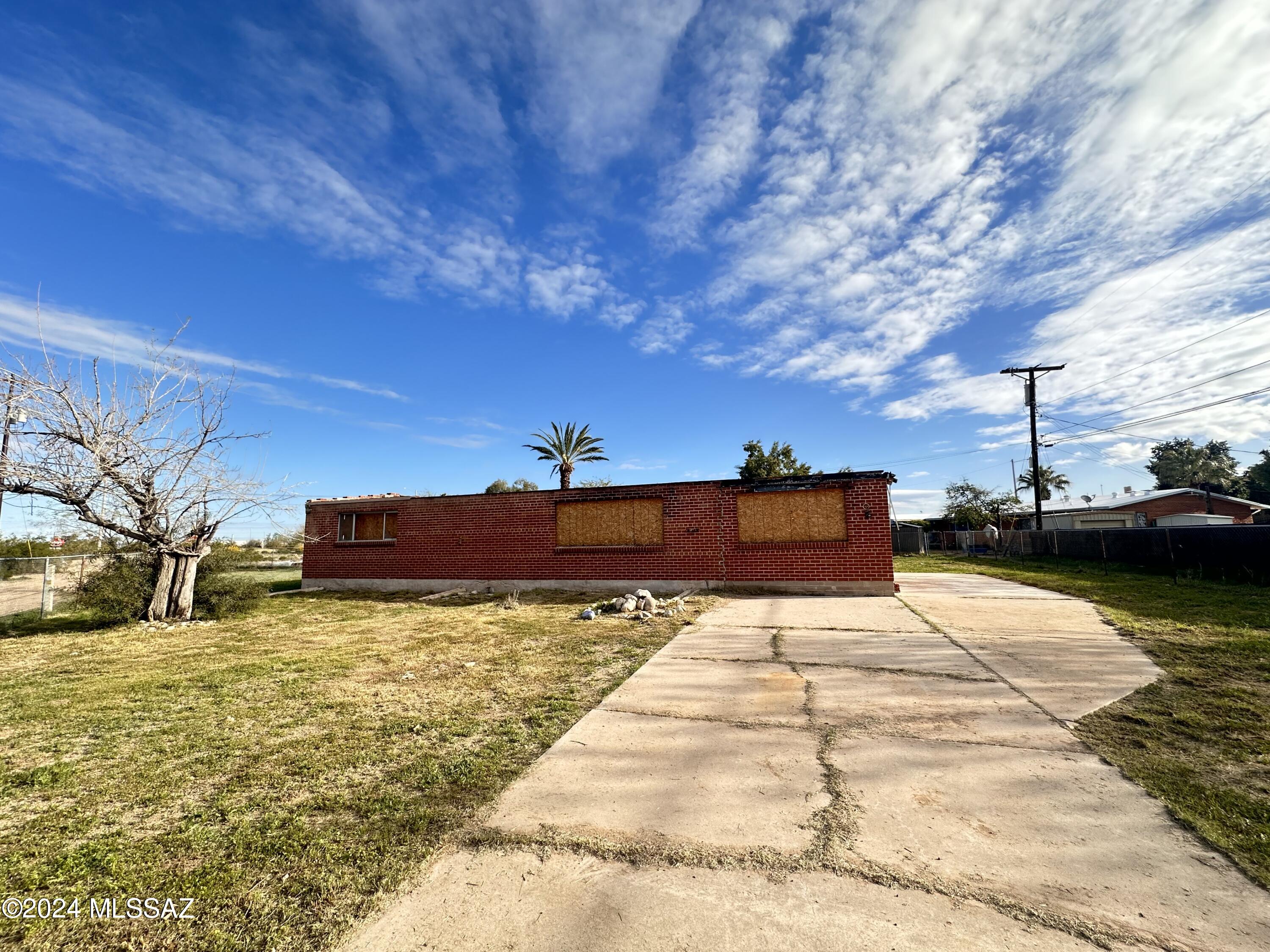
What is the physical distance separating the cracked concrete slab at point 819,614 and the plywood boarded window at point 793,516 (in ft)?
4.99

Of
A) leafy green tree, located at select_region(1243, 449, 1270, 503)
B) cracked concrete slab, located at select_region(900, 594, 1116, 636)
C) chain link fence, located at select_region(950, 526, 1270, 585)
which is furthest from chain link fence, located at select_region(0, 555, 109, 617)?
leafy green tree, located at select_region(1243, 449, 1270, 503)

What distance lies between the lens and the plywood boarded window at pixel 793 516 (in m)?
11.4

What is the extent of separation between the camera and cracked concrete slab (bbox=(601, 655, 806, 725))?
4.02 m

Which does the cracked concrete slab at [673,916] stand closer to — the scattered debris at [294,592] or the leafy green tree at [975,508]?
the scattered debris at [294,592]

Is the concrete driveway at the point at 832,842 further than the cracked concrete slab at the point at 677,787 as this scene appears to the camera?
No

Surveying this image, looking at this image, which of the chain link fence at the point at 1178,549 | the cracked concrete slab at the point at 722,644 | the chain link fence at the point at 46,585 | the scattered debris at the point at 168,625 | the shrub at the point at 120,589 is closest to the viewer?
the cracked concrete slab at the point at 722,644

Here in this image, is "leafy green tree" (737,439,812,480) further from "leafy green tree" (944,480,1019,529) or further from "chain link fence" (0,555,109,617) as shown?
"chain link fence" (0,555,109,617)

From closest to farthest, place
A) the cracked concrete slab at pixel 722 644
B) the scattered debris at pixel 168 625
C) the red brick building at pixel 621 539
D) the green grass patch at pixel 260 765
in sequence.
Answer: the green grass patch at pixel 260 765 → the cracked concrete slab at pixel 722 644 → the scattered debris at pixel 168 625 → the red brick building at pixel 621 539

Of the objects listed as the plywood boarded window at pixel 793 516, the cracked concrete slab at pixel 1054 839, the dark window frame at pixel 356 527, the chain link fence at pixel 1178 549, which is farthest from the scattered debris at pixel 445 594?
the chain link fence at pixel 1178 549

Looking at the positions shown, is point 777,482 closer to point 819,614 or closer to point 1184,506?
point 819,614

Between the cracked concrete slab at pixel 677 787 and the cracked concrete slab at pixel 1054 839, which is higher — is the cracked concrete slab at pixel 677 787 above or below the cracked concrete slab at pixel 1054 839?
below

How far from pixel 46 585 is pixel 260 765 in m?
11.7

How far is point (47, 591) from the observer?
10344mm

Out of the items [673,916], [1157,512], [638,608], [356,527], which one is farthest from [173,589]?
[1157,512]
